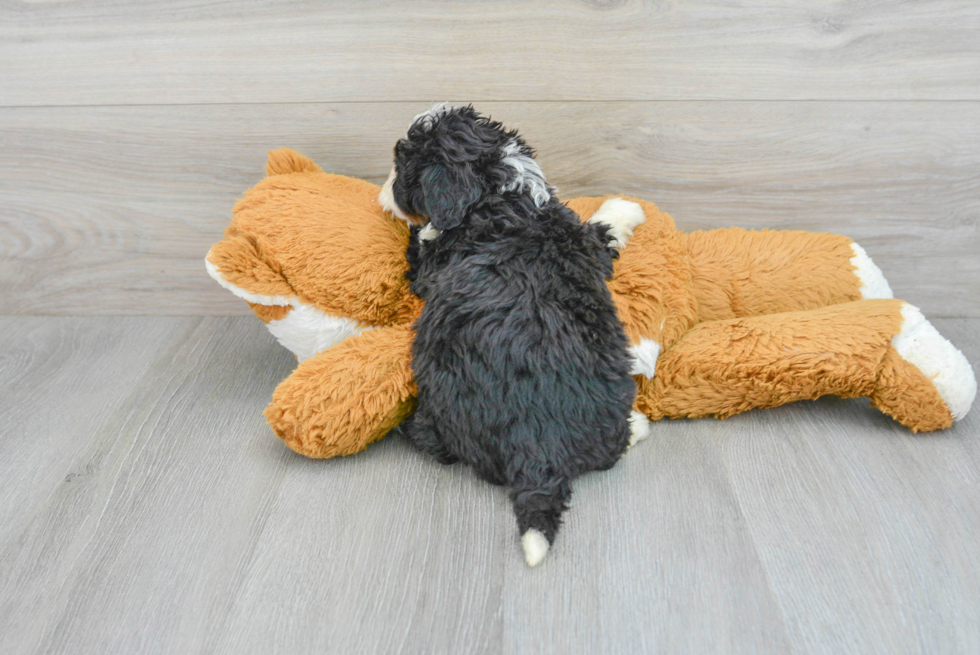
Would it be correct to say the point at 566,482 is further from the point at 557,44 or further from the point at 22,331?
the point at 22,331

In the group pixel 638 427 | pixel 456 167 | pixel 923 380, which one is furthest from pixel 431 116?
pixel 923 380

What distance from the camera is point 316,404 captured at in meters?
0.88

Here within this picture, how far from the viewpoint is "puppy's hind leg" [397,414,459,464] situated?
902mm

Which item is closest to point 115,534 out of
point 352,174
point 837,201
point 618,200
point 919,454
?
point 352,174

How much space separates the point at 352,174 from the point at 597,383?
0.60 meters

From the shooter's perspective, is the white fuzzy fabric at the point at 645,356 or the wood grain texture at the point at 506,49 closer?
the white fuzzy fabric at the point at 645,356

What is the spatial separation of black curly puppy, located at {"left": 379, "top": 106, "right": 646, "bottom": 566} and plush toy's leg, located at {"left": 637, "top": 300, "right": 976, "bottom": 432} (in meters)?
0.14

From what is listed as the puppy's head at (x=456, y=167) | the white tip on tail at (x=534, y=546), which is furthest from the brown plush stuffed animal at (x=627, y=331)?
the white tip on tail at (x=534, y=546)

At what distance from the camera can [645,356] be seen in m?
0.92

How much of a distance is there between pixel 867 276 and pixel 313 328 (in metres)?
0.84

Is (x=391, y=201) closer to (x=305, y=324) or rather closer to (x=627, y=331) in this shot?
(x=305, y=324)

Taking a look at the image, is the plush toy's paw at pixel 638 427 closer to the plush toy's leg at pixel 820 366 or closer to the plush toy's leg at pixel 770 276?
the plush toy's leg at pixel 820 366

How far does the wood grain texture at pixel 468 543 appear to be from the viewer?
69cm

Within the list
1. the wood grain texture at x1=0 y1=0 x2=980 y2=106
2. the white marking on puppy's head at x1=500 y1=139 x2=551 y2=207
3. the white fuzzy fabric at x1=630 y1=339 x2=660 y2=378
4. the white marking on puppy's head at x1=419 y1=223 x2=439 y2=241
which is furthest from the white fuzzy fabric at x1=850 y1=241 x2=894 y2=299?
the white marking on puppy's head at x1=419 y1=223 x2=439 y2=241
